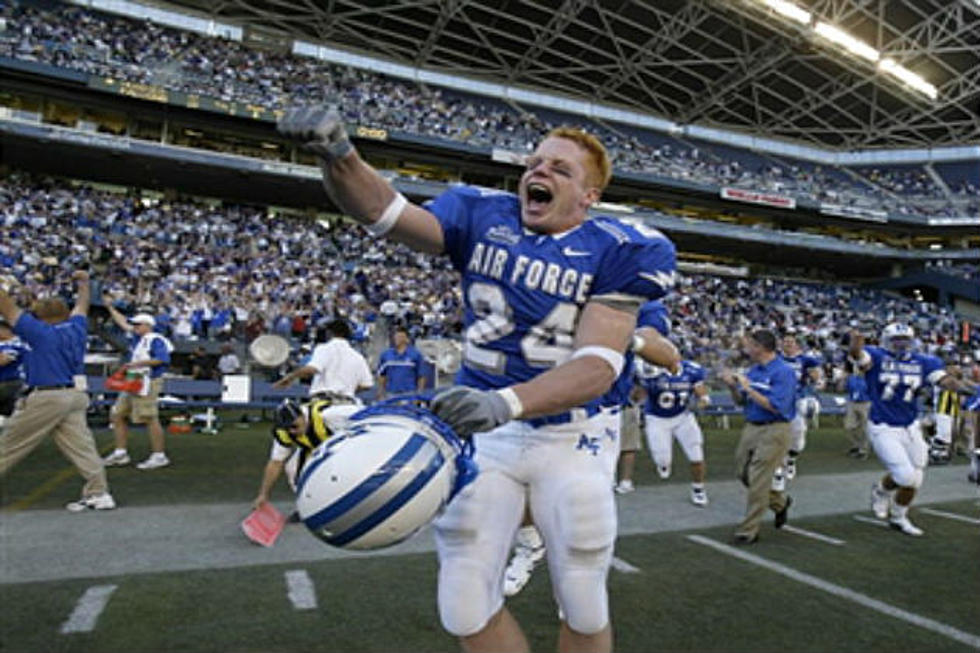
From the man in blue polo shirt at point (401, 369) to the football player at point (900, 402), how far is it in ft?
18.2

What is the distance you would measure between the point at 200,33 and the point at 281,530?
34614 millimetres

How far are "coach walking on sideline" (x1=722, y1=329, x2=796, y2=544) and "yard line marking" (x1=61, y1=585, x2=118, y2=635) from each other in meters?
5.30

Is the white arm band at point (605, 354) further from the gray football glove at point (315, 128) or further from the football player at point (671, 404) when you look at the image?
the football player at point (671, 404)

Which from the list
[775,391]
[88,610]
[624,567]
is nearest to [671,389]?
[775,391]

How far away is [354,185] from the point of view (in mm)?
1955

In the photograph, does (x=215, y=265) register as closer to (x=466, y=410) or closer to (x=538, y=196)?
(x=538, y=196)

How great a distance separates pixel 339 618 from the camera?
13.0 ft

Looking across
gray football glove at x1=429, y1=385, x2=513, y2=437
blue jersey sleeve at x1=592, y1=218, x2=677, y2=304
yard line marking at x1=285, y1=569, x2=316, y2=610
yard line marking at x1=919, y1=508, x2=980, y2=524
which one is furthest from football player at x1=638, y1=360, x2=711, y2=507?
gray football glove at x1=429, y1=385, x2=513, y2=437

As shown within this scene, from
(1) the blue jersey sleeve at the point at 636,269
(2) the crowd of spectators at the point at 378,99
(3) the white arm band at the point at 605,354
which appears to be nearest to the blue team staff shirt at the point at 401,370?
(1) the blue jersey sleeve at the point at 636,269

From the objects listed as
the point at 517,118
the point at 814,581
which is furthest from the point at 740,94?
the point at 814,581

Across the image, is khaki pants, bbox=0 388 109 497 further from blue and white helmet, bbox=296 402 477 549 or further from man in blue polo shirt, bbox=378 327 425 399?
blue and white helmet, bbox=296 402 477 549

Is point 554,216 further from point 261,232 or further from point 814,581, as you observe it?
point 261,232

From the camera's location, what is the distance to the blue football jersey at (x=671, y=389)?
842 cm

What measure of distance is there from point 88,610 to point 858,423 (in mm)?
13848
